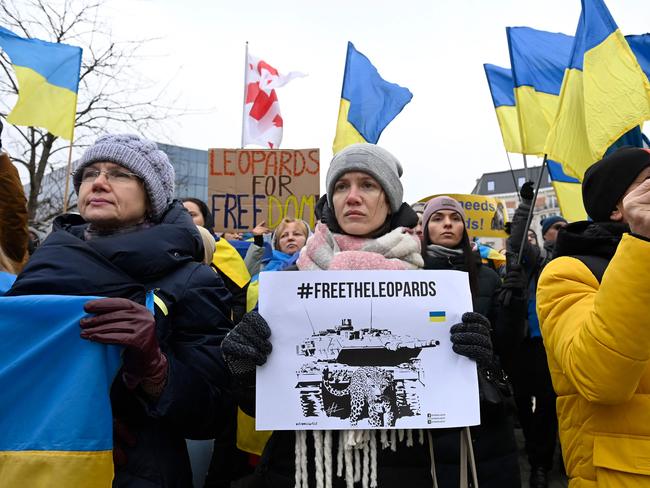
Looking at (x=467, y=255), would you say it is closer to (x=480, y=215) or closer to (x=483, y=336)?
(x=483, y=336)

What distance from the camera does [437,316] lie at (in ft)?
4.84

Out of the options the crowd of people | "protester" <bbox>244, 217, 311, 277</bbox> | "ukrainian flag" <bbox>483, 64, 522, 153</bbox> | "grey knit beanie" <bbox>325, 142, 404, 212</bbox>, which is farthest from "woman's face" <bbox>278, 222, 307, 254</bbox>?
"ukrainian flag" <bbox>483, 64, 522, 153</bbox>

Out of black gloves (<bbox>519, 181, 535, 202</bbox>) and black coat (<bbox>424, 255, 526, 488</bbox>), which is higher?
black gloves (<bbox>519, 181, 535, 202</bbox>)

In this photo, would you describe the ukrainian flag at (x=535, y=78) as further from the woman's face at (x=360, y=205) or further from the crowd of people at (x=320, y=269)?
the woman's face at (x=360, y=205)

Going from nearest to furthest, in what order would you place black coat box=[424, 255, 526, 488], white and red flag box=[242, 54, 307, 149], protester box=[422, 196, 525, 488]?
protester box=[422, 196, 525, 488] → black coat box=[424, 255, 526, 488] → white and red flag box=[242, 54, 307, 149]

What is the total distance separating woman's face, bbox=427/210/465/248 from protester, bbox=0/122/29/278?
2.24m

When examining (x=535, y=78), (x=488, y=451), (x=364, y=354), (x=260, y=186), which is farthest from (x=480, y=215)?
(x=364, y=354)

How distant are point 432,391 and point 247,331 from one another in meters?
0.57

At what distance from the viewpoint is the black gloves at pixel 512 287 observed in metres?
2.77

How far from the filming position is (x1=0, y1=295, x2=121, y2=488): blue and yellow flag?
1279mm

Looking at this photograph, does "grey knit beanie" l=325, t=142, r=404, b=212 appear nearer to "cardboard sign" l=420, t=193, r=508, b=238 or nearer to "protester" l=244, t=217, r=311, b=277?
"protester" l=244, t=217, r=311, b=277

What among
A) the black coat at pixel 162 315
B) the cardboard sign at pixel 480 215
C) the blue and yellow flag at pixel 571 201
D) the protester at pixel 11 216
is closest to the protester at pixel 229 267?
the protester at pixel 11 216

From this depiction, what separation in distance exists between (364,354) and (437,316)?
0.82 feet

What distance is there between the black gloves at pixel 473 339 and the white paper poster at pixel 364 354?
3 cm
